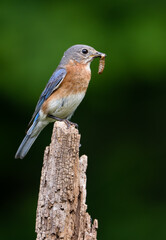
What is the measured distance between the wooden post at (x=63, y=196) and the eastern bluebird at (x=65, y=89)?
1.65 meters

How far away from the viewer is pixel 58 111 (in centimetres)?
560

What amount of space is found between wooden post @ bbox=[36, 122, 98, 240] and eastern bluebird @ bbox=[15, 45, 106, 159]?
5.42 feet

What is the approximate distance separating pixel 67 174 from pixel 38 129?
7.11ft

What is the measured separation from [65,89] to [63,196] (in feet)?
6.83

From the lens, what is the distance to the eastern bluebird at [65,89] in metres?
5.54

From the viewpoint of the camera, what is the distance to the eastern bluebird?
18.2ft

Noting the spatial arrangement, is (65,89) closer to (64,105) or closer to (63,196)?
(64,105)

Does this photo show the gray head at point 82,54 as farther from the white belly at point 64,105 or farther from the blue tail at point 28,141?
the blue tail at point 28,141

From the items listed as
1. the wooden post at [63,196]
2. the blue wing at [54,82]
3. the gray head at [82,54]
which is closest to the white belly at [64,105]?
A: the blue wing at [54,82]

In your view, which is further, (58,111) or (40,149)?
(40,149)

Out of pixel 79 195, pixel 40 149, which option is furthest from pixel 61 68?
pixel 79 195

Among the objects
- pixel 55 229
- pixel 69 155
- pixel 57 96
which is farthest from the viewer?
pixel 57 96

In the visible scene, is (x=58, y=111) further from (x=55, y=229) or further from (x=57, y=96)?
(x=55, y=229)

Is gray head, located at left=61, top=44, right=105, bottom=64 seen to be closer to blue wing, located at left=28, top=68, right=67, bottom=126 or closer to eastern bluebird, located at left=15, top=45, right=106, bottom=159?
eastern bluebird, located at left=15, top=45, right=106, bottom=159
